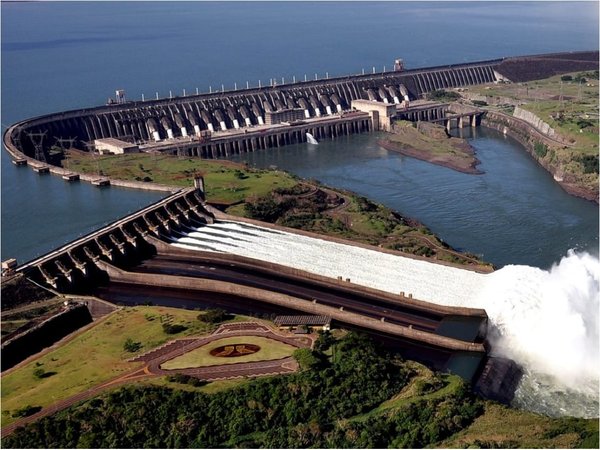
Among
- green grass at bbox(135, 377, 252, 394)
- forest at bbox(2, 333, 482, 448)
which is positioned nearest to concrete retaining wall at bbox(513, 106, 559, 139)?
forest at bbox(2, 333, 482, 448)

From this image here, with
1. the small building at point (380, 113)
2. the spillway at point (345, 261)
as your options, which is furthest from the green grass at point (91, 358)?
the small building at point (380, 113)

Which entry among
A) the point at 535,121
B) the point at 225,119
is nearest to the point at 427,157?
the point at 535,121

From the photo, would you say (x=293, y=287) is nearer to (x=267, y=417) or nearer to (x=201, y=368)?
(x=201, y=368)

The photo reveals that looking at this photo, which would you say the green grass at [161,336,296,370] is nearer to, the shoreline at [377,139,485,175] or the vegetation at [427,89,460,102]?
the shoreline at [377,139,485,175]

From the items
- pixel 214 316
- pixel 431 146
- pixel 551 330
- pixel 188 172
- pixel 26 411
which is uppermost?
pixel 188 172

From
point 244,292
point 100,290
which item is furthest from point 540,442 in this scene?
point 100,290

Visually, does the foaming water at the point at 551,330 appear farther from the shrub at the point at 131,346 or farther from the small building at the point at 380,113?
the small building at the point at 380,113

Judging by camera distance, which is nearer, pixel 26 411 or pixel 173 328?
pixel 26 411
